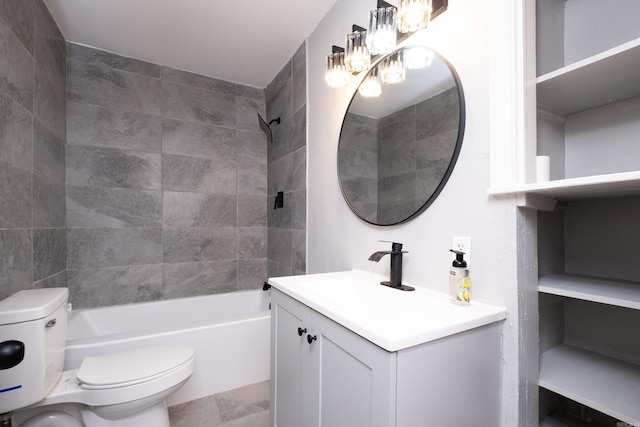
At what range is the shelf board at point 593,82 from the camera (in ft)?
2.28

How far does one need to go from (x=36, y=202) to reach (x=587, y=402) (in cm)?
258

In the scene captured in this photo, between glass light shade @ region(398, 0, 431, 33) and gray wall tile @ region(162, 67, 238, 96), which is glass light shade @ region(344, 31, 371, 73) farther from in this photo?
gray wall tile @ region(162, 67, 238, 96)

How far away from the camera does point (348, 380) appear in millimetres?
784

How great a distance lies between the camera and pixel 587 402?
2.34ft

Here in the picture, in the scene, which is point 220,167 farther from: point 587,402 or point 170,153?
point 587,402

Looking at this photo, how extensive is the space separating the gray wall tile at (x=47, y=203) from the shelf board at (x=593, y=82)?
248cm

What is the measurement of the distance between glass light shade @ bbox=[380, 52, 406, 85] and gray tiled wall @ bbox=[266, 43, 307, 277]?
868 millimetres

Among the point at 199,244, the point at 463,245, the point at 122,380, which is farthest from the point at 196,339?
the point at 463,245

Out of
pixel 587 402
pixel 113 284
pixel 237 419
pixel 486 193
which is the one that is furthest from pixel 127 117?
pixel 587 402

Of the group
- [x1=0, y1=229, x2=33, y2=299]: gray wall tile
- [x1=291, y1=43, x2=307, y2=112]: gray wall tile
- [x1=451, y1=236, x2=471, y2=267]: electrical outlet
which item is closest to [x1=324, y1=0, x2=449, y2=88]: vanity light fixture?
[x1=291, y1=43, x2=307, y2=112]: gray wall tile

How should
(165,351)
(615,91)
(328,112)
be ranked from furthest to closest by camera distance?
(328,112) → (165,351) → (615,91)

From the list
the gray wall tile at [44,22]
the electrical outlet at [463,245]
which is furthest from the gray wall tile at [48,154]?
the electrical outlet at [463,245]

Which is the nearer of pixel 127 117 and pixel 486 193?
pixel 486 193

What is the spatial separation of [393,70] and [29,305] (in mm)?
1853
